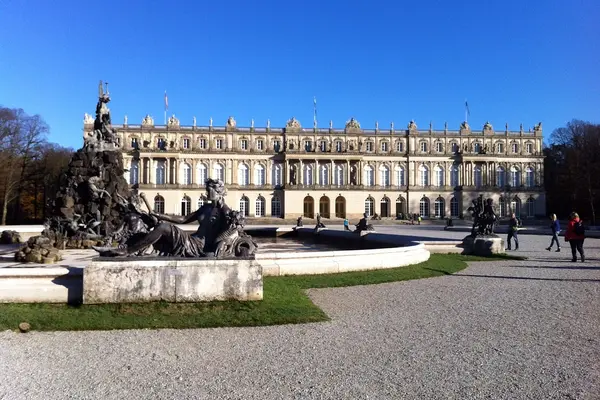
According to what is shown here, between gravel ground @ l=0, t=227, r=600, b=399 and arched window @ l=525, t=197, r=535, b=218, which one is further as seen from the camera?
arched window @ l=525, t=197, r=535, b=218

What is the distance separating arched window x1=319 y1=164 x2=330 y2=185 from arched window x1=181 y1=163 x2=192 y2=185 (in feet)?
61.5

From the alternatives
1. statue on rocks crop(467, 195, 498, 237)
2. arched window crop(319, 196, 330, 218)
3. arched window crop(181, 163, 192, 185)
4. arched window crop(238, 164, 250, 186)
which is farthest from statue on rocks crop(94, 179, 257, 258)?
arched window crop(181, 163, 192, 185)

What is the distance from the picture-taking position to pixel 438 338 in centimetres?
508

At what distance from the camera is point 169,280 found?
19.9ft

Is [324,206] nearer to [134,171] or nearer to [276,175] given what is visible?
[276,175]

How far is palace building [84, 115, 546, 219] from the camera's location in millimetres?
60938

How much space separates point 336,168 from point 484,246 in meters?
48.6

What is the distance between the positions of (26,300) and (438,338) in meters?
5.60

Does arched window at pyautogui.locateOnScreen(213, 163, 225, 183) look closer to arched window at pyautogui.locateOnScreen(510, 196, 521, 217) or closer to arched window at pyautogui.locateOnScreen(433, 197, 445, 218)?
arched window at pyautogui.locateOnScreen(433, 197, 445, 218)

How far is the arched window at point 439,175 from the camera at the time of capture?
64.8m

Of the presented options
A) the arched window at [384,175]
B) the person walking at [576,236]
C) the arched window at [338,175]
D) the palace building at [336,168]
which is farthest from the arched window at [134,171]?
the person walking at [576,236]

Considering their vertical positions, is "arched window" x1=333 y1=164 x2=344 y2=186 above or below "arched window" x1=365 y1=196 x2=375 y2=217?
above

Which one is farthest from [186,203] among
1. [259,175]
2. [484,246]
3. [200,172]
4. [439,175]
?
[484,246]

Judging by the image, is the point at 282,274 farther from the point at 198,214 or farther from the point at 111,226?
the point at 111,226
